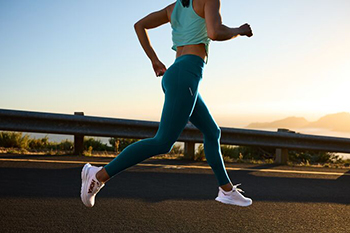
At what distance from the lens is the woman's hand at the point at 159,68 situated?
389 cm

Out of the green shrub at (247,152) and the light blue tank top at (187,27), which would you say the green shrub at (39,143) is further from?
the light blue tank top at (187,27)

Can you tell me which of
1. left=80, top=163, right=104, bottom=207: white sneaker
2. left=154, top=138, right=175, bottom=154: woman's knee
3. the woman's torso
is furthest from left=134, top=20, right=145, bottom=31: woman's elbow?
left=80, top=163, right=104, bottom=207: white sneaker

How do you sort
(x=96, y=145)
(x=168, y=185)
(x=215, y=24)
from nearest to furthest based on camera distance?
(x=215, y=24), (x=168, y=185), (x=96, y=145)

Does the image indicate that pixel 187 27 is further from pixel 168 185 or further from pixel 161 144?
pixel 168 185

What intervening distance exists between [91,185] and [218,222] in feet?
4.34

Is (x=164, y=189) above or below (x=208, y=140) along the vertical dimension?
below

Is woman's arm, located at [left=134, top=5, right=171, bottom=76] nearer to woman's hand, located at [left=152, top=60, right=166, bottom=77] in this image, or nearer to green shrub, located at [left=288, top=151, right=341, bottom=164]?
woman's hand, located at [left=152, top=60, right=166, bottom=77]

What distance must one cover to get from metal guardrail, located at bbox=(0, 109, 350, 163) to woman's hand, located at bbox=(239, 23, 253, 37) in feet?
17.4

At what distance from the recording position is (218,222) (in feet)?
13.2

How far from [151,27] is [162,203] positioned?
6.60ft

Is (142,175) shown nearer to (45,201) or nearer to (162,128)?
(45,201)

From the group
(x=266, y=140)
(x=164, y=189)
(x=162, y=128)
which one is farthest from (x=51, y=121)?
(x=162, y=128)

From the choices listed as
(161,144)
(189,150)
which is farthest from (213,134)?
(189,150)

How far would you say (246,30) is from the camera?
10.9ft
